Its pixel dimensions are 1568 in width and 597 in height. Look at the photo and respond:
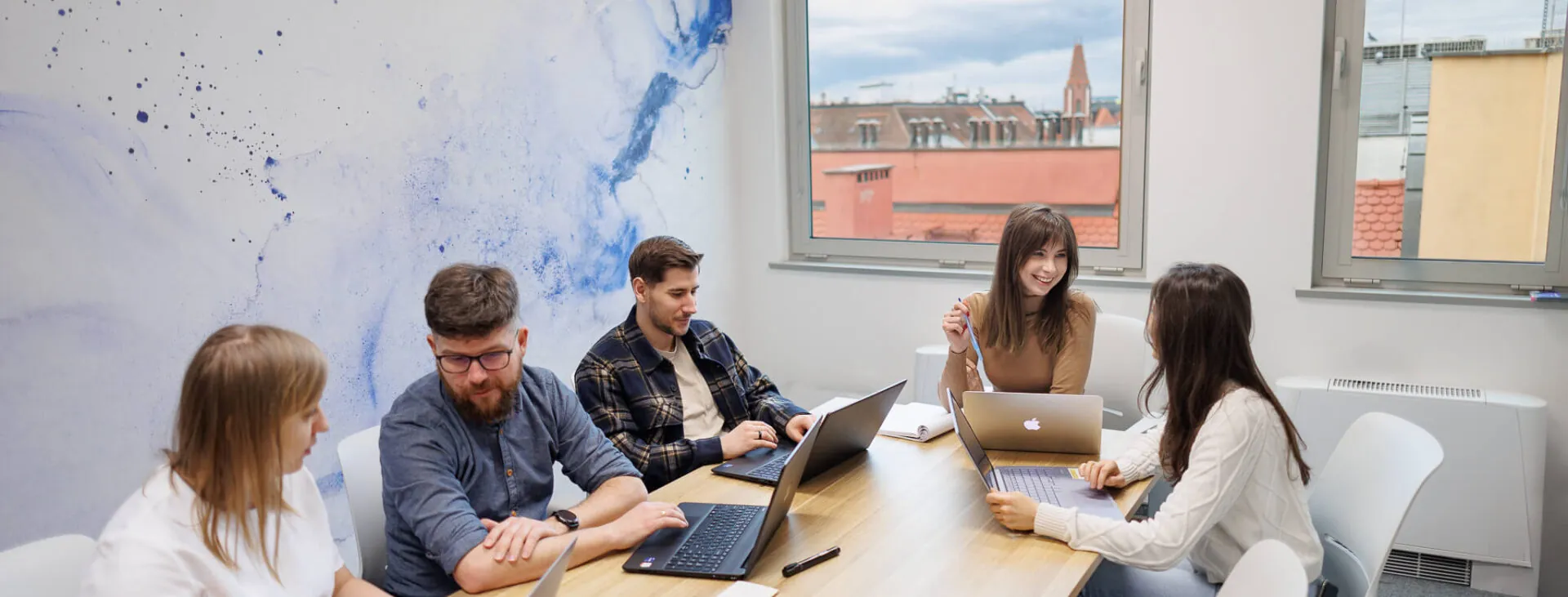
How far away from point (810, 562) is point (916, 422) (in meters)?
0.89

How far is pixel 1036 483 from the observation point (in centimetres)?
214

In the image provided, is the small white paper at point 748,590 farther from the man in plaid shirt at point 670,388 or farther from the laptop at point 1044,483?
the man in plaid shirt at point 670,388

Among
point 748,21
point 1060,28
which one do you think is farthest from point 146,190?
point 1060,28

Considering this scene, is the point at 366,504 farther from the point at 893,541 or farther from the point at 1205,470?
the point at 1205,470

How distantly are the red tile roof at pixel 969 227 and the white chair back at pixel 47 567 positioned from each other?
298cm

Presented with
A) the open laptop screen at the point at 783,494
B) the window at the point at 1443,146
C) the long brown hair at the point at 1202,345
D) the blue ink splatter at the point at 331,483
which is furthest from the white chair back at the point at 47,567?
the window at the point at 1443,146

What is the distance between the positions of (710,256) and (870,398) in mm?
2148

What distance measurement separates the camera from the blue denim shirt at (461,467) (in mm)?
1729

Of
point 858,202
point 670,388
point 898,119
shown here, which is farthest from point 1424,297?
point 670,388

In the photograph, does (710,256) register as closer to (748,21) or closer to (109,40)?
(748,21)

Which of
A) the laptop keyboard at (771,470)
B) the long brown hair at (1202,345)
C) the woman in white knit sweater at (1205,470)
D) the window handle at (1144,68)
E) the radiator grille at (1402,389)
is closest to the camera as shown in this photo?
the woman in white knit sweater at (1205,470)

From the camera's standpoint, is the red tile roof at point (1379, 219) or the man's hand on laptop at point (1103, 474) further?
the red tile roof at point (1379, 219)

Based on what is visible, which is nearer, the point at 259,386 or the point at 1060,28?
the point at 259,386

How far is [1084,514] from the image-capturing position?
6.10ft
